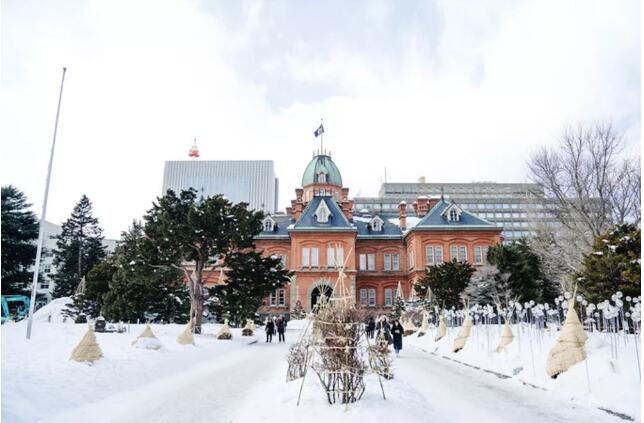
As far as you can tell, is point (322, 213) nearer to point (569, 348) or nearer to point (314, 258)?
point (314, 258)

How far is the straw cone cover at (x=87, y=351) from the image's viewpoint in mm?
10453

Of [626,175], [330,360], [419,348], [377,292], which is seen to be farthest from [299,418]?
[377,292]

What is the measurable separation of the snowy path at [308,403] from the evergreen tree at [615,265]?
5757 mm

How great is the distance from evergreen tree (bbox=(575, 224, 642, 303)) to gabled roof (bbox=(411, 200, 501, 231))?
2885 cm

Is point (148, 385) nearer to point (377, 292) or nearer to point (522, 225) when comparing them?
point (377, 292)

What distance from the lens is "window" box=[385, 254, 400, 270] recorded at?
A: 158 ft

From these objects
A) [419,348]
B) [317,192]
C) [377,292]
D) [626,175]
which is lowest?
[419,348]

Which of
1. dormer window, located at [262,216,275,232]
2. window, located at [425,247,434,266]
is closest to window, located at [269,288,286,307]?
dormer window, located at [262,216,275,232]

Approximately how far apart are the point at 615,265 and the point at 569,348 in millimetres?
6390

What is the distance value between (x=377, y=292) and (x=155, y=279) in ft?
93.7

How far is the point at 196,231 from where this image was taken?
22.7 m

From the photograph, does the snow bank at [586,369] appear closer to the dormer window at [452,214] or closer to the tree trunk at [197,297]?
the tree trunk at [197,297]

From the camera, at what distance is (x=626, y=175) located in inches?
838

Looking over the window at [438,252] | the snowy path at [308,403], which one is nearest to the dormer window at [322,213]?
the window at [438,252]
